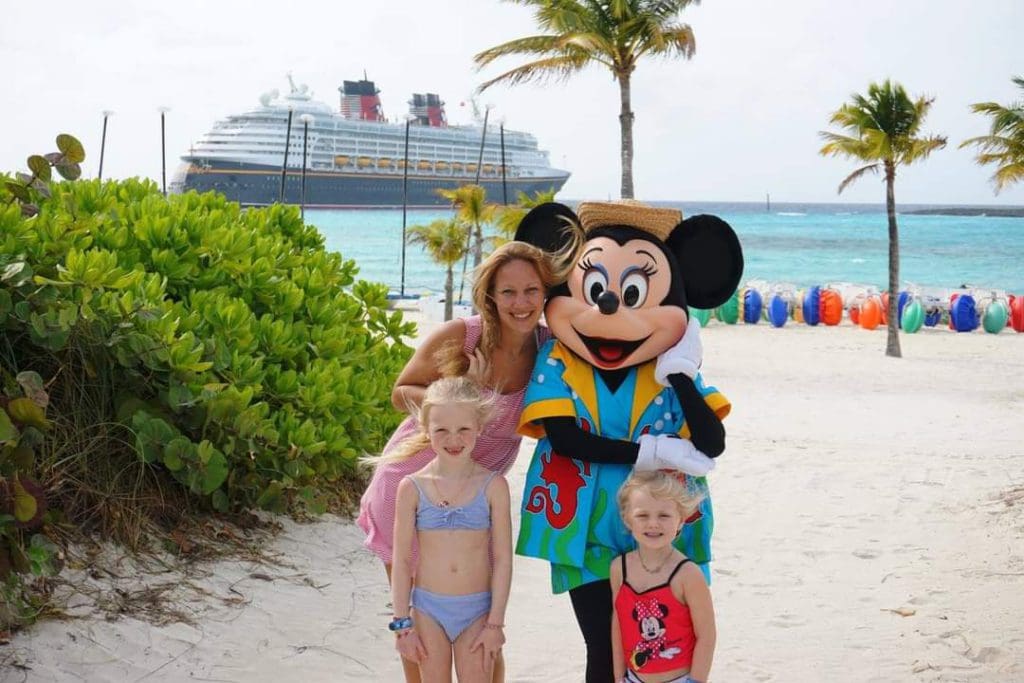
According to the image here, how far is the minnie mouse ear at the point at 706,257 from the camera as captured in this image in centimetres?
302

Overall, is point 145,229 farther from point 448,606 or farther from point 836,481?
point 836,481

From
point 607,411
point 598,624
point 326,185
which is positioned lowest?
point 598,624

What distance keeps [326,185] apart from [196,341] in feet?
205

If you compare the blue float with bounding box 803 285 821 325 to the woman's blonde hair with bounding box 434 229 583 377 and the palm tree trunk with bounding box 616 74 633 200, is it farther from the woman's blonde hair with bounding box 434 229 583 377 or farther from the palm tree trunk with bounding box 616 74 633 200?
the woman's blonde hair with bounding box 434 229 583 377

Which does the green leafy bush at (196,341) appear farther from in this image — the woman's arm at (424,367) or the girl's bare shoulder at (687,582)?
the girl's bare shoulder at (687,582)

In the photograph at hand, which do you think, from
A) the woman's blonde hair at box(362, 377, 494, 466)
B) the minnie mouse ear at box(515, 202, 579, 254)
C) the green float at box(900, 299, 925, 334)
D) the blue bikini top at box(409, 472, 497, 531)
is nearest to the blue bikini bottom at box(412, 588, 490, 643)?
the blue bikini top at box(409, 472, 497, 531)

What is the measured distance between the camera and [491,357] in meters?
3.02

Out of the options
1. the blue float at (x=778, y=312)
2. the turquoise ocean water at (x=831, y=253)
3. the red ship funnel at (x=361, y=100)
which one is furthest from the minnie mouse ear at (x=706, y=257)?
the red ship funnel at (x=361, y=100)

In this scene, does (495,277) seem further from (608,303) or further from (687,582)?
(687,582)

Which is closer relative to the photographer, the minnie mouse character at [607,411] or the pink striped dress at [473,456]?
the minnie mouse character at [607,411]

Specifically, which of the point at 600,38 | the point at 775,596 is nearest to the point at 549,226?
the point at 775,596

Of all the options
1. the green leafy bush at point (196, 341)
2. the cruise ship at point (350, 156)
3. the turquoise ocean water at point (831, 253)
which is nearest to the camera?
the green leafy bush at point (196, 341)

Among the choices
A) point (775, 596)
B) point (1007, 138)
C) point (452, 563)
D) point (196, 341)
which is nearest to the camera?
point (452, 563)

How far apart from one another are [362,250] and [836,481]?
2160 inches
